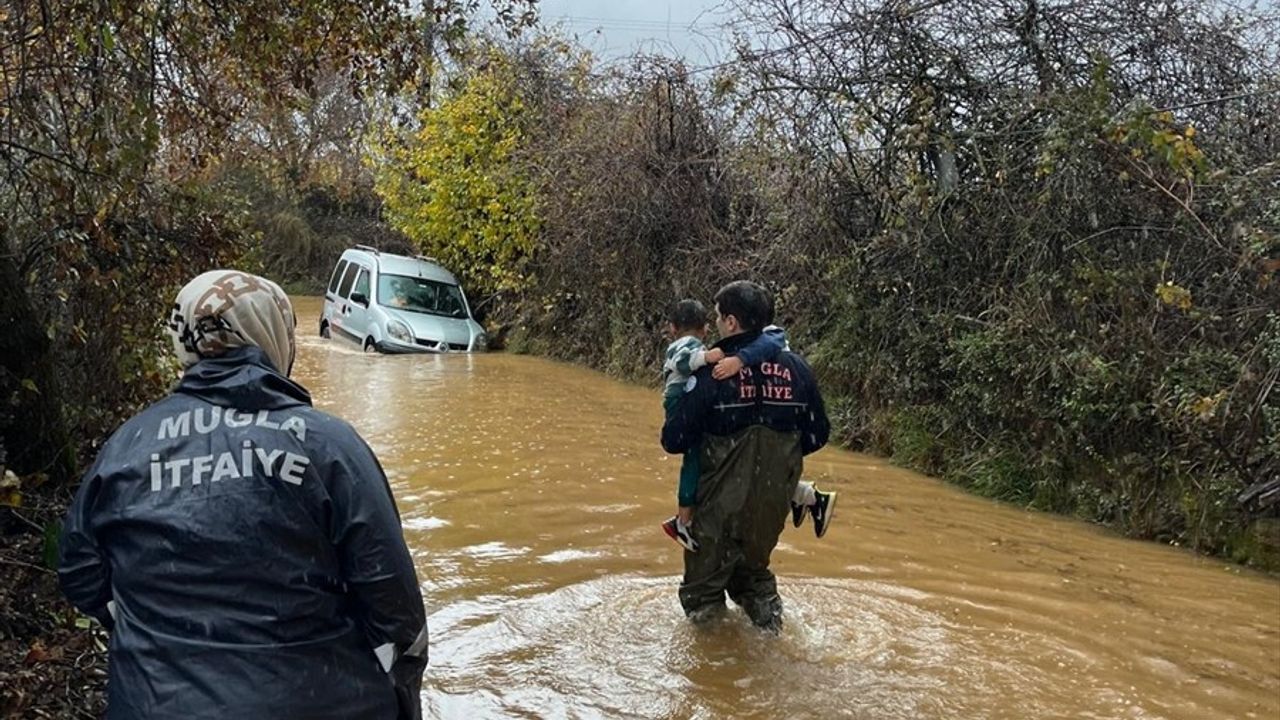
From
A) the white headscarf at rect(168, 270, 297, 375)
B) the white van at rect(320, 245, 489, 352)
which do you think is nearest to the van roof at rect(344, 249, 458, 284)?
the white van at rect(320, 245, 489, 352)

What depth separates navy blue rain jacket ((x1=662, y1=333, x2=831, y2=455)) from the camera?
5.15 m

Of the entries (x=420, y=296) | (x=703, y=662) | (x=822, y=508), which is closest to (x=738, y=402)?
(x=822, y=508)

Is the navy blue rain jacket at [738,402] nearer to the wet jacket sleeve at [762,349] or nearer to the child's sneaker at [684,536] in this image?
the wet jacket sleeve at [762,349]

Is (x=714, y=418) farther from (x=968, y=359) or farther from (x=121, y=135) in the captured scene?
(x=968, y=359)

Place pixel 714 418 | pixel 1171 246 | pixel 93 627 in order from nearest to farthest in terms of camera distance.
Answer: pixel 93 627 → pixel 714 418 → pixel 1171 246

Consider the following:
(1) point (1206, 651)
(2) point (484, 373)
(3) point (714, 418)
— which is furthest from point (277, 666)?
(2) point (484, 373)

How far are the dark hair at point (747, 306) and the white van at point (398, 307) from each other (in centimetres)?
1345

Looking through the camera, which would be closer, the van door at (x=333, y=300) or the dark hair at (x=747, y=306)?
the dark hair at (x=747, y=306)

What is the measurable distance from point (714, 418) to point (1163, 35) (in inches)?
276

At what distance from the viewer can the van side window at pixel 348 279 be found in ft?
64.3

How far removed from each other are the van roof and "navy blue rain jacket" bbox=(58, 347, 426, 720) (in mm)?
17137

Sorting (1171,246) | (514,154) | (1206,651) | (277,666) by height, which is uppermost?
(514,154)

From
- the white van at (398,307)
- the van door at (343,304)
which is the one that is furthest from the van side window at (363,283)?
the van door at (343,304)

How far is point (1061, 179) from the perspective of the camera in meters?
9.14
